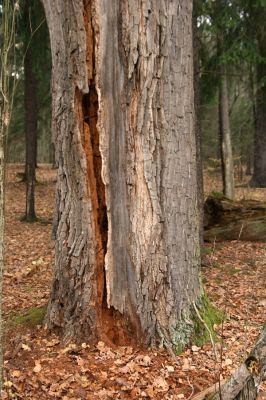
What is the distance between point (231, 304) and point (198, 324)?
1271 mm

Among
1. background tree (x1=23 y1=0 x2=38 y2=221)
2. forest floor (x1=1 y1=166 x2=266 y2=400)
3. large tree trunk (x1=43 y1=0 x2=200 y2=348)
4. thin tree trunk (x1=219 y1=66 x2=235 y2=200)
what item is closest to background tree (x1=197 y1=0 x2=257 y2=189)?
thin tree trunk (x1=219 y1=66 x2=235 y2=200)

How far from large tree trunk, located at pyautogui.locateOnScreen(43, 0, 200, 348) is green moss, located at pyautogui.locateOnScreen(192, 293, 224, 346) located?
94mm

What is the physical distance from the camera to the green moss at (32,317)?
4.51m

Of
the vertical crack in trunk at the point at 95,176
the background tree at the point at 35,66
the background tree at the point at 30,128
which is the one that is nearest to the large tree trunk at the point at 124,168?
the vertical crack in trunk at the point at 95,176

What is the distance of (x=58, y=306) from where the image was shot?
4.19 m

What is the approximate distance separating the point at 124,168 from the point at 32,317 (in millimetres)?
1929

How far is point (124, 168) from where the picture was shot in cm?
381

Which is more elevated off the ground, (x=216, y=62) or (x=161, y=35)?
(x=216, y=62)

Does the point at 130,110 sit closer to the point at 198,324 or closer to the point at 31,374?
the point at 198,324

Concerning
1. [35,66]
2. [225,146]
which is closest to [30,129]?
[35,66]

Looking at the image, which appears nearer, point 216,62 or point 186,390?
point 186,390

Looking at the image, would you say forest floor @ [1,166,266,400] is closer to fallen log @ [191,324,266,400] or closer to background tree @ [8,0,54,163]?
fallen log @ [191,324,266,400]

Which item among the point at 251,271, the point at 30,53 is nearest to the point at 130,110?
the point at 251,271

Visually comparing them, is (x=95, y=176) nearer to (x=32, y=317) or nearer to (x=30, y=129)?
(x=32, y=317)
